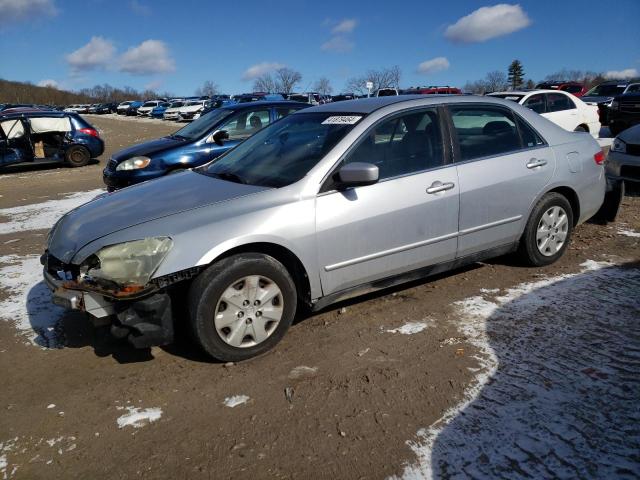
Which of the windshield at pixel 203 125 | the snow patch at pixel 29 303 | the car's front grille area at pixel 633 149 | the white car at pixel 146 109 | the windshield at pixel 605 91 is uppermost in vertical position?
the white car at pixel 146 109

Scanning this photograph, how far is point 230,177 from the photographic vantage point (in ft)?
12.9

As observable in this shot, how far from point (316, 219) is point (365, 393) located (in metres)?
1.17

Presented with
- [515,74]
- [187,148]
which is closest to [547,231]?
[187,148]

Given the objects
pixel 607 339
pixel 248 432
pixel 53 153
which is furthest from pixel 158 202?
pixel 53 153

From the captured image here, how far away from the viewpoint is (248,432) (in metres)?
2.63

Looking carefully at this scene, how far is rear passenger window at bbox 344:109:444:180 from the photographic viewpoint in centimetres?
372

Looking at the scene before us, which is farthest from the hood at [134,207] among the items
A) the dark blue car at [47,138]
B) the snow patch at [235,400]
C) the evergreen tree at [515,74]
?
the evergreen tree at [515,74]

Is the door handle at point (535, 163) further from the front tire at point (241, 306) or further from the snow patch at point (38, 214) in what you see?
the snow patch at point (38, 214)

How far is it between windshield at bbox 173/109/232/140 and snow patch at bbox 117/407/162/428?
17.6 ft

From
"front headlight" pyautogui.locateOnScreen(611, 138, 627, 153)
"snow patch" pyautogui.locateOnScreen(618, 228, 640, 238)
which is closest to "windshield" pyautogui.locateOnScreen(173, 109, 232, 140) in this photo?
"snow patch" pyautogui.locateOnScreen(618, 228, 640, 238)

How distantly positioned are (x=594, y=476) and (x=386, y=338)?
157 cm

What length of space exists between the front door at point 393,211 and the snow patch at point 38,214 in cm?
516

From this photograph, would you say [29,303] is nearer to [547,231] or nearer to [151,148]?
[151,148]

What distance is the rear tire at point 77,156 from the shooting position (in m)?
13.9
